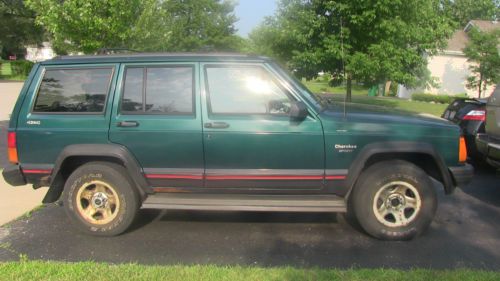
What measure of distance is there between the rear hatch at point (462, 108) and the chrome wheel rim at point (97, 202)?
5.95m

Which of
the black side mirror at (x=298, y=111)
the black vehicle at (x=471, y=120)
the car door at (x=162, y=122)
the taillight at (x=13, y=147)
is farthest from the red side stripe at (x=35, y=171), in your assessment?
the black vehicle at (x=471, y=120)

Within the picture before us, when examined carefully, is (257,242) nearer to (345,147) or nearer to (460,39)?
(345,147)

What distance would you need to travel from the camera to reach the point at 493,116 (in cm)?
577

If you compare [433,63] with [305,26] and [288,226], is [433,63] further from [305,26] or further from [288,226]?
[288,226]

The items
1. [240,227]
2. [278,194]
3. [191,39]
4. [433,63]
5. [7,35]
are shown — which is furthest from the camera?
[191,39]

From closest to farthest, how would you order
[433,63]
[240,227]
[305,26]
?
[240,227] < [305,26] < [433,63]

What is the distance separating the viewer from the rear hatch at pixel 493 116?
18.6ft

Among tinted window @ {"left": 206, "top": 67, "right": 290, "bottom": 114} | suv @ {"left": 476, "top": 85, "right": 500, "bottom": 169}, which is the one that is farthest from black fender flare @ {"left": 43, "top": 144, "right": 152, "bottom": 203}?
suv @ {"left": 476, "top": 85, "right": 500, "bottom": 169}

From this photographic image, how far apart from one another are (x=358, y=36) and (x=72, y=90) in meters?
9.67

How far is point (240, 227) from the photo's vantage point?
4.86m

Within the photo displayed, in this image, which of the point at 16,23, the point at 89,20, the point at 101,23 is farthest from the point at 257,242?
the point at 16,23

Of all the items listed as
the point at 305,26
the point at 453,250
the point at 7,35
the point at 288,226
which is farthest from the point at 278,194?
the point at 7,35

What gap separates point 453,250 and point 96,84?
12.8 ft

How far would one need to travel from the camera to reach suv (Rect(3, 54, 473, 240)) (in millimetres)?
4348
